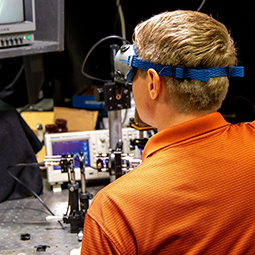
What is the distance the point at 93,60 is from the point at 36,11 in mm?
510

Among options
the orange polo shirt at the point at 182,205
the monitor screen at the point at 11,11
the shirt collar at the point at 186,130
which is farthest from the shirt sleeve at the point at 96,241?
the monitor screen at the point at 11,11

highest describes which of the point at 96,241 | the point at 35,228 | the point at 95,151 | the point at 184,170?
the point at 184,170

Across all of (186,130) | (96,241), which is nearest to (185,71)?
(186,130)

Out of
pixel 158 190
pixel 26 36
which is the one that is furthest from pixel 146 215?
pixel 26 36

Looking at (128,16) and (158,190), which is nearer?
(158,190)

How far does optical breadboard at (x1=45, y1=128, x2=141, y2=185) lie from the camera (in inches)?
72.6

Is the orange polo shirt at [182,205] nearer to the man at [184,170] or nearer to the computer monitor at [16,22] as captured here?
the man at [184,170]

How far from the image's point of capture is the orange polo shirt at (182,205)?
803 mm

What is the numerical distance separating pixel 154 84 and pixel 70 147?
1.03 meters

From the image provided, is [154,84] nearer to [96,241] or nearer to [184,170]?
[184,170]

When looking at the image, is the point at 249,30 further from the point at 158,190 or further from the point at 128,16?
the point at 158,190

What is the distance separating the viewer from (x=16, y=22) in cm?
173

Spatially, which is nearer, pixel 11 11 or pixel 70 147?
pixel 11 11

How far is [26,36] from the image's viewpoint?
1.76 m
